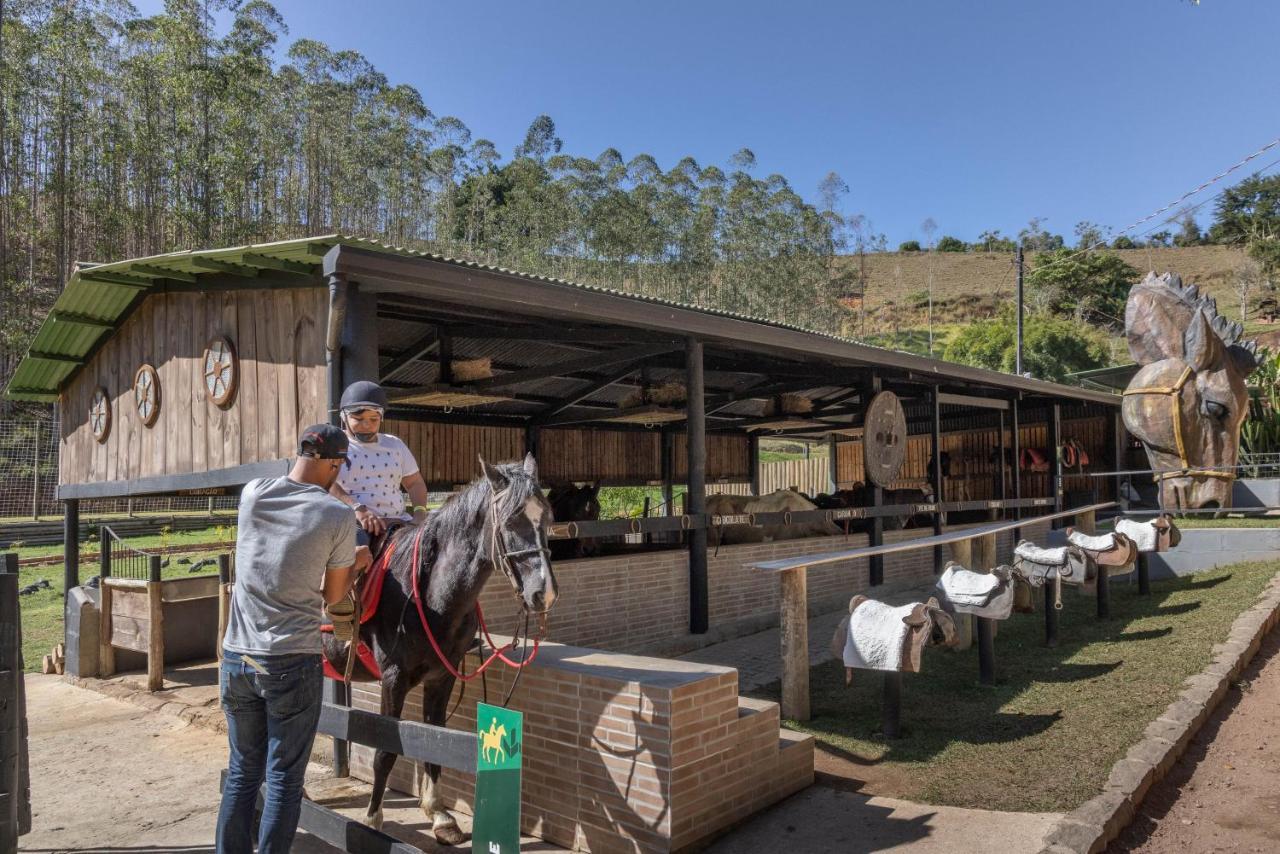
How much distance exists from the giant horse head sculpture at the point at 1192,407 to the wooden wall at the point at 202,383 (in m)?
13.0

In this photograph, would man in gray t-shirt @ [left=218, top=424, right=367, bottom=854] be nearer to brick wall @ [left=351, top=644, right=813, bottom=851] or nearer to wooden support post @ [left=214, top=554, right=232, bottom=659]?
brick wall @ [left=351, top=644, right=813, bottom=851]

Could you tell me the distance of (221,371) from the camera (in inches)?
285

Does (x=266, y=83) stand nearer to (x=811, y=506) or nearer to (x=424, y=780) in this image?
(x=811, y=506)

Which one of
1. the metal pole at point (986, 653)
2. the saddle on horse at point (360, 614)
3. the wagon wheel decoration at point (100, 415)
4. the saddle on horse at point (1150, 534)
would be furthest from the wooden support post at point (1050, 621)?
the wagon wheel decoration at point (100, 415)

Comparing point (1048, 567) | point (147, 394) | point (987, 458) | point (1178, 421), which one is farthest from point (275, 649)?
point (987, 458)

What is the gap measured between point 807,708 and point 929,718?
84 cm

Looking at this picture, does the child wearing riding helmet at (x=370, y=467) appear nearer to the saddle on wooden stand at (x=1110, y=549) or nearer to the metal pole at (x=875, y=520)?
the saddle on wooden stand at (x=1110, y=549)

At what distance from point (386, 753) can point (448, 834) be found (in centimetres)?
53

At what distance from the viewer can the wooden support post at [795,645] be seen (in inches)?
231

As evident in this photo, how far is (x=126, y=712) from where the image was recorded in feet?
25.9

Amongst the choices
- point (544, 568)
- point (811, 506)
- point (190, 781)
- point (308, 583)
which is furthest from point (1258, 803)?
point (811, 506)

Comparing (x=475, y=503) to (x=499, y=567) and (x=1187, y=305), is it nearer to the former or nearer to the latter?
(x=499, y=567)

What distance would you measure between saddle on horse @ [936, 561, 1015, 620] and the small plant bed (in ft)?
2.18

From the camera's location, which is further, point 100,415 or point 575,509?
point 100,415
